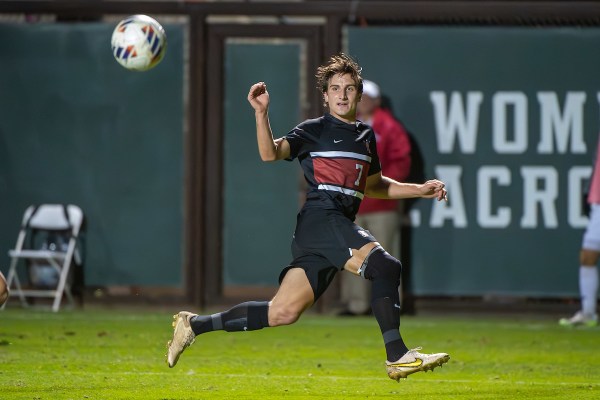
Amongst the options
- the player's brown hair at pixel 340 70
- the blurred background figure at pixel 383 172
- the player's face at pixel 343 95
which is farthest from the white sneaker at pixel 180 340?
the blurred background figure at pixel 383 172

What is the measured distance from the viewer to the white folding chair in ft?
45.5

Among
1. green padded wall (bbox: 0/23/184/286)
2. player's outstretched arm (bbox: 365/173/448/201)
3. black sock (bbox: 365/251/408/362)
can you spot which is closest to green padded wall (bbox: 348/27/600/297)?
green padded wall (bbox: 0/23/184/286)

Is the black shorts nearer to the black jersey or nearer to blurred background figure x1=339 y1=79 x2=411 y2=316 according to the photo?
the black jersey

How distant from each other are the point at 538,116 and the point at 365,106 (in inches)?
77.1

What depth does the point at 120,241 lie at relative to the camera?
46.6 feet

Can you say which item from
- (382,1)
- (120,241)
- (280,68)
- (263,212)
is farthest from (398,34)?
(120,241)

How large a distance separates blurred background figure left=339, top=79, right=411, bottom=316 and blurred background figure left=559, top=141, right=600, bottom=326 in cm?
193

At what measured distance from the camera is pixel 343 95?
7.72 metres

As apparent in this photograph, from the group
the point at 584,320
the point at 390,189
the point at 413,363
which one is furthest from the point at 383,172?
the point at 413,363

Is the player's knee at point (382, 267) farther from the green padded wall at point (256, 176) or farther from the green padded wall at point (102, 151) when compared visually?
the green padded wall at point (102, 151)

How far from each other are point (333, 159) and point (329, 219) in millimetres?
378

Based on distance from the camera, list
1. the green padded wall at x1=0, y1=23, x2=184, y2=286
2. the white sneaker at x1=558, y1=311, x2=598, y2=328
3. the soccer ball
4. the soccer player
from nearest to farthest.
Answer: the soccer player → the soccer ball → the white sneaker at x1=558, y1=311, x2=598, y2=328 → the green padded wall at x1=0, y1=23, x2=184, y2=286

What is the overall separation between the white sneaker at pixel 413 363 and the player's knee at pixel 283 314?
2.17ft

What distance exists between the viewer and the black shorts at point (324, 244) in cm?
748
